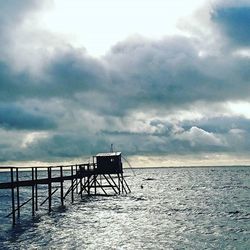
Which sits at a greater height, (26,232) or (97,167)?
(97,167)

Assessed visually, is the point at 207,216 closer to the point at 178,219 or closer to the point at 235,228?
the point at 178,219

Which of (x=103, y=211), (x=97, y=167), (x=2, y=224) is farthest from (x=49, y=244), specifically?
(x=97, y=167)

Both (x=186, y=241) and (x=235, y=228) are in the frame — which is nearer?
(x=186, y=241)

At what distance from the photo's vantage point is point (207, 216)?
4278 centimetres

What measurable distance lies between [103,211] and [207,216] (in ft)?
35.6

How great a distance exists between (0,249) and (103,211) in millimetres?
20490

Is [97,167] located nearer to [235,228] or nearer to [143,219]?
[143,219]

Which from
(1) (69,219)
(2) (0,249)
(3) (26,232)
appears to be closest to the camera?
(2) (0,249)

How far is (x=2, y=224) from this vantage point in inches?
1398

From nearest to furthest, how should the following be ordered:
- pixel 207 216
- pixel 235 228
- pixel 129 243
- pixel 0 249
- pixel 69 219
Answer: pixel 0 249
pixel 129 243
pixel 235 228
pixel 69 219
pixel 207 216

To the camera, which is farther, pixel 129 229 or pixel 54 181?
pixel 54 181

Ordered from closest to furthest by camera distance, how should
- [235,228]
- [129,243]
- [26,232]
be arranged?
[129,243] → [26,232] → [235,228]

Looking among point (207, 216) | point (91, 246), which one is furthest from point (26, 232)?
point (207, 216)

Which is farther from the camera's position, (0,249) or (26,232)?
(26,232)
